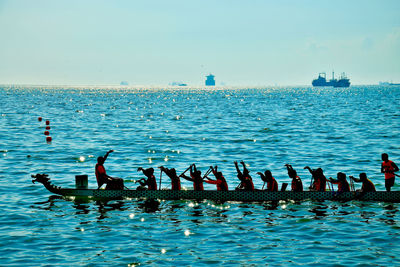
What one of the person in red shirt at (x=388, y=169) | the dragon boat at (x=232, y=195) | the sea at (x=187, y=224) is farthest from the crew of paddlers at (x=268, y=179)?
the sea at (x=187, y=224)

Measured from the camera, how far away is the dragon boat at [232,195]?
23641mm

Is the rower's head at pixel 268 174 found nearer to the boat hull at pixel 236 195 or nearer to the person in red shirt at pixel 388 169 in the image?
the boat hull at pixel 236 195

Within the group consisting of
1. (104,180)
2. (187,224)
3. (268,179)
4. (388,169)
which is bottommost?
(187,224)

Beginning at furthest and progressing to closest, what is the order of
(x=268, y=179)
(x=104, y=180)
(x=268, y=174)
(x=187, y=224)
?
(x=104, y=180) → (x=268, y=179) → (x=268, y=174) → (x=187, y=224)

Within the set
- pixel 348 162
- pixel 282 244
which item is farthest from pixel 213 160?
pixel 282 244

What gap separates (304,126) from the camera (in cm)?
6744

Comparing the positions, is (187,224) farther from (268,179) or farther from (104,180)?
(104,180)

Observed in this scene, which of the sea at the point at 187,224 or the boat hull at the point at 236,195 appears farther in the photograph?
the boat hull at the point at 236,195

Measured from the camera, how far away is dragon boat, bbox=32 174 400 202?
2364cm

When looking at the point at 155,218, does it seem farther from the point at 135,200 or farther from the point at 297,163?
the point at 297,163

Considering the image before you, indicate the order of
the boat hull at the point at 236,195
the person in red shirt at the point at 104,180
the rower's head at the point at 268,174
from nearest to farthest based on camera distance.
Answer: the rower's head at the point at 268,174
the boat hull at the point at 236,195
the person in red shirt at the point at 104,180

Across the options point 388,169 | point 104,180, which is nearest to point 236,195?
point 104,180

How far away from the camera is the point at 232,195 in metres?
23.9

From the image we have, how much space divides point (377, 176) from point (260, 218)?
43.8 feet
